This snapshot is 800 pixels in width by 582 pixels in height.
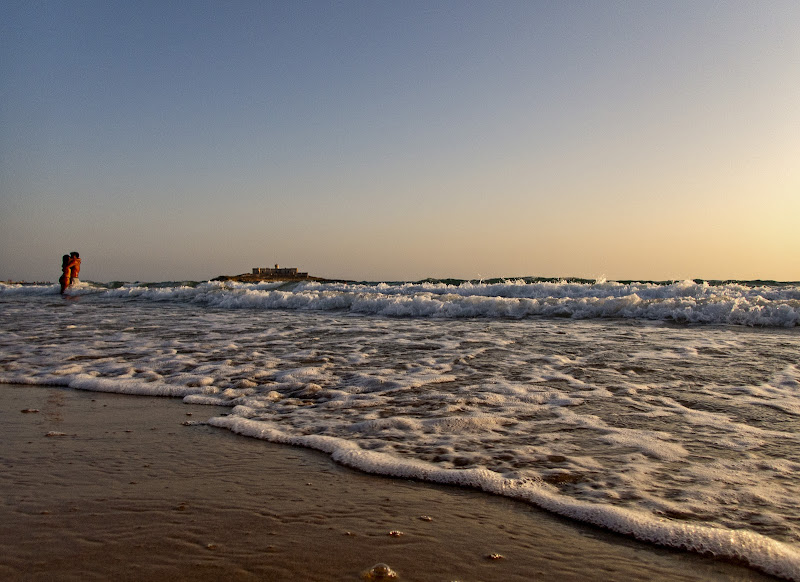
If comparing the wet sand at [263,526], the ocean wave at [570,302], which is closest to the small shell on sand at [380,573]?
the wet sand at [263,526]

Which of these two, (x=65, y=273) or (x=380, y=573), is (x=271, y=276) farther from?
(x=380, y=573)

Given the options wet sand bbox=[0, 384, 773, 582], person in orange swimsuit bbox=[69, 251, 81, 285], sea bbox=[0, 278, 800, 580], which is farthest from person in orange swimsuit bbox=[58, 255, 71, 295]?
wet sand bbox=[0, 384, 773, 582]

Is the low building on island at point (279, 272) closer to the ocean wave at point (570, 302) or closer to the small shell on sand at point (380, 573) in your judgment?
the ocean wave at point (570, 302)

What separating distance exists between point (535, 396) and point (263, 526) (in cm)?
282

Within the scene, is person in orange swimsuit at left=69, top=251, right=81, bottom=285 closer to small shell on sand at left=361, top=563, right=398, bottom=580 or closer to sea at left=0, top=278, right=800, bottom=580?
sea at left=0, top=278, right=800, bottom=580

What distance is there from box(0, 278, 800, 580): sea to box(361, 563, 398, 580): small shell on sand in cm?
92

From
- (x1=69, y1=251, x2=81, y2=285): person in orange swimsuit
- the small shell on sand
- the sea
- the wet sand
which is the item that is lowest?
the wet sand

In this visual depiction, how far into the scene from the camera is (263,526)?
7.52 feet

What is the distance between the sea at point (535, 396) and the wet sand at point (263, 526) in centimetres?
19

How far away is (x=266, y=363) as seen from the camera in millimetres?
6234

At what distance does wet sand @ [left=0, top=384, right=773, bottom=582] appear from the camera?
6.44ft

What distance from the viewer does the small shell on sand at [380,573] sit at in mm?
1902

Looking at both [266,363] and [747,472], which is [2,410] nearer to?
[266,363]

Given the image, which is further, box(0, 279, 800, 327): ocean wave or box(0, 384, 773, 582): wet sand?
box(0, 279, 800, 327): ocean wave
